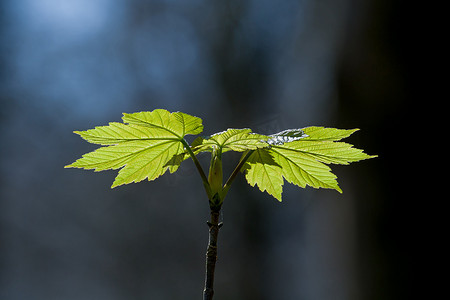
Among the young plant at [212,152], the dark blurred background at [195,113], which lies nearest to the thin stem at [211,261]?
the young plant at [212,152]

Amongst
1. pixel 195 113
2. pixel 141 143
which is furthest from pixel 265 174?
pixel 195 113

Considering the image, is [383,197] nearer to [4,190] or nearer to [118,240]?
[118,240]

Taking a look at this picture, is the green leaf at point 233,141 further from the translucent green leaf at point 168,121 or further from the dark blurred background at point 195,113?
the dark blurred background at point 195,113

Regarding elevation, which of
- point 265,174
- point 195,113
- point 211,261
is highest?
point 195,113

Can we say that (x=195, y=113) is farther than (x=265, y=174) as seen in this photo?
Yes

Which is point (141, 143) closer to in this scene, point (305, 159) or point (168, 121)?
point (168, 121)

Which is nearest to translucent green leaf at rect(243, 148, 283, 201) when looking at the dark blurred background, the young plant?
the young plant
